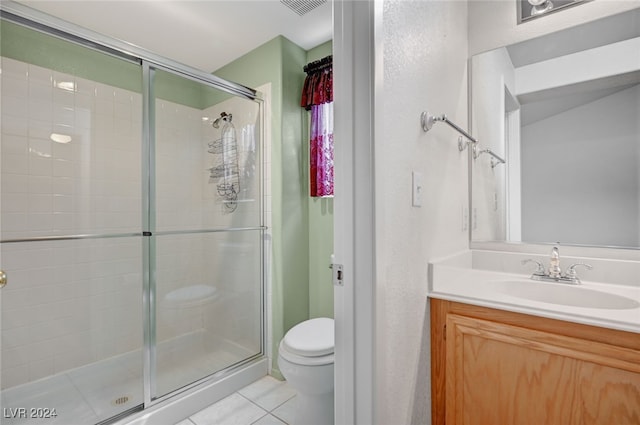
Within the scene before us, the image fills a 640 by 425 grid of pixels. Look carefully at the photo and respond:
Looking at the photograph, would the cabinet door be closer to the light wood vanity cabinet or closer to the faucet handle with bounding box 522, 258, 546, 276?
the light wood vanity cabinet

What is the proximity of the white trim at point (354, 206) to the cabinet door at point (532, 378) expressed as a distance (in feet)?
1.44

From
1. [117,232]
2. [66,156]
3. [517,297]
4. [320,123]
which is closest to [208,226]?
[117,232]

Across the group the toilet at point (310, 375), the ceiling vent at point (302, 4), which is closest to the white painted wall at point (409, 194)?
the toilet at point (310, 375)

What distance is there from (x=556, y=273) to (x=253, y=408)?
5.57 ft

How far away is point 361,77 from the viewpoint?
799 mm

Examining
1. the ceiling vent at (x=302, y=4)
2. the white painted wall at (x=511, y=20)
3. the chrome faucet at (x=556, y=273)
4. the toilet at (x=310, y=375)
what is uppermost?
the ceiling vent at (x=302, y=4)

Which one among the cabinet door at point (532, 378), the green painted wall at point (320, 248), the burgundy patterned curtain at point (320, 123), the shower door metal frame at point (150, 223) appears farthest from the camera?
the green painted wall at point (320, 248)

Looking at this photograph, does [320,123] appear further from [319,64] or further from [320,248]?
[320,248]

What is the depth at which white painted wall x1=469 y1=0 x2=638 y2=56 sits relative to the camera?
4.05 ft

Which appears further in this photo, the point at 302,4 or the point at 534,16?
the point at 302,4

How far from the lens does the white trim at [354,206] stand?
0.80m

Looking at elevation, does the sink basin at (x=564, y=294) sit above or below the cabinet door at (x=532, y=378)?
above

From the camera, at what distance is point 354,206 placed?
0.82 meters

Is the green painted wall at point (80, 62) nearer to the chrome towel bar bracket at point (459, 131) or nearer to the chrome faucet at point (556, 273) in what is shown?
the chrome towel bar bracket at point (459, 131)
